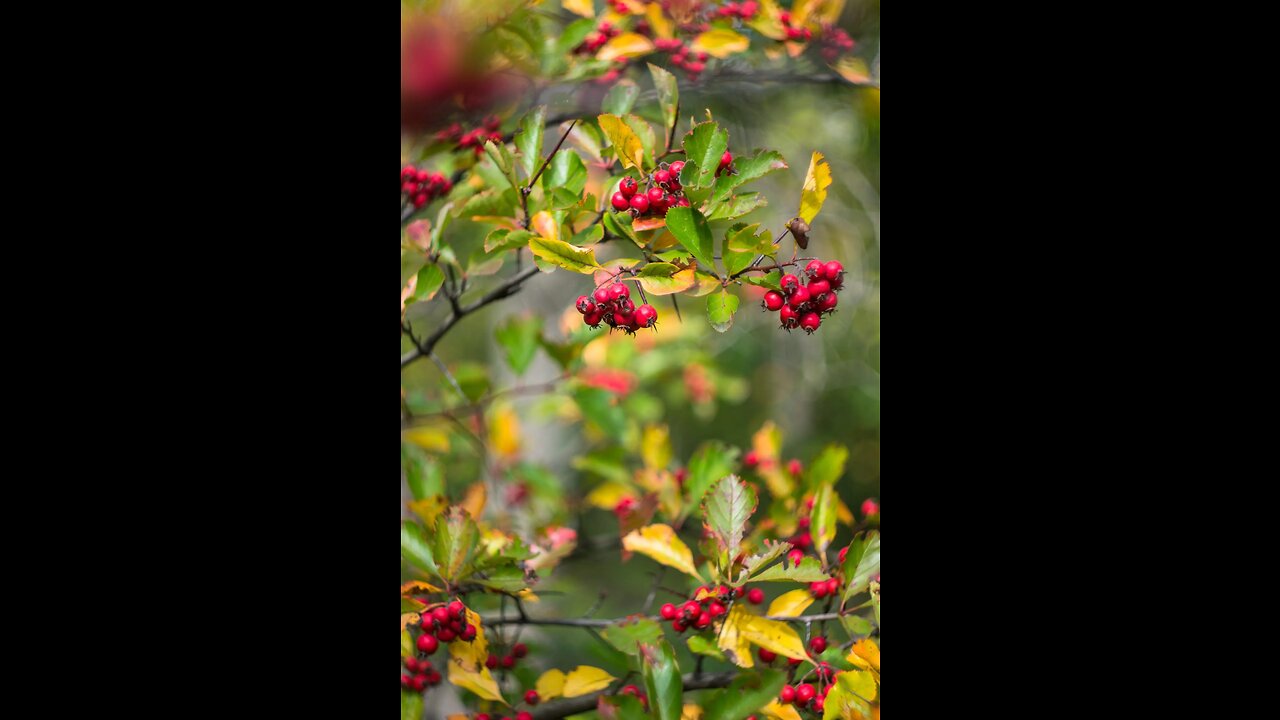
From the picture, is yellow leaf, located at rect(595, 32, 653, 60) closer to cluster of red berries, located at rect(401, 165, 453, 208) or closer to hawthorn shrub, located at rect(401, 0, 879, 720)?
hawthorn shrub, located at rect(401, 0, 879, 720)

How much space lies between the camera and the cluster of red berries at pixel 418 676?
947 mm

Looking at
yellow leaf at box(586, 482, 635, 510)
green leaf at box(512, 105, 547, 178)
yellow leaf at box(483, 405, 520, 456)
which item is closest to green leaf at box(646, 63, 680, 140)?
green leaf at box(512, 105, 547, 178)

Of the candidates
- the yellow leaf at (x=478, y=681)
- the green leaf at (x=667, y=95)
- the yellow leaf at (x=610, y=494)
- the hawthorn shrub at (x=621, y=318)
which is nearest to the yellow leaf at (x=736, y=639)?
the hawthorn shrub at (x=621, y=318)

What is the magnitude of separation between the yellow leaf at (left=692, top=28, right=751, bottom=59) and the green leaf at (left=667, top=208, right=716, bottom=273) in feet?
1.58

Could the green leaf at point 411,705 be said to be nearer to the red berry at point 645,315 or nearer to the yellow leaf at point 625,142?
the red berry at point 645,315

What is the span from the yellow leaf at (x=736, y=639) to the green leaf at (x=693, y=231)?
35 centimetres

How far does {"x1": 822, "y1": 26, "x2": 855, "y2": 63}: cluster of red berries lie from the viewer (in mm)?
1128

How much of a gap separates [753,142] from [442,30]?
18.0 inches

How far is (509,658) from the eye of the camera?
1.08m

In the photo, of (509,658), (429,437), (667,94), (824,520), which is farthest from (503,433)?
(667,94)

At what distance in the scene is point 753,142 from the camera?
1218 millimetres
